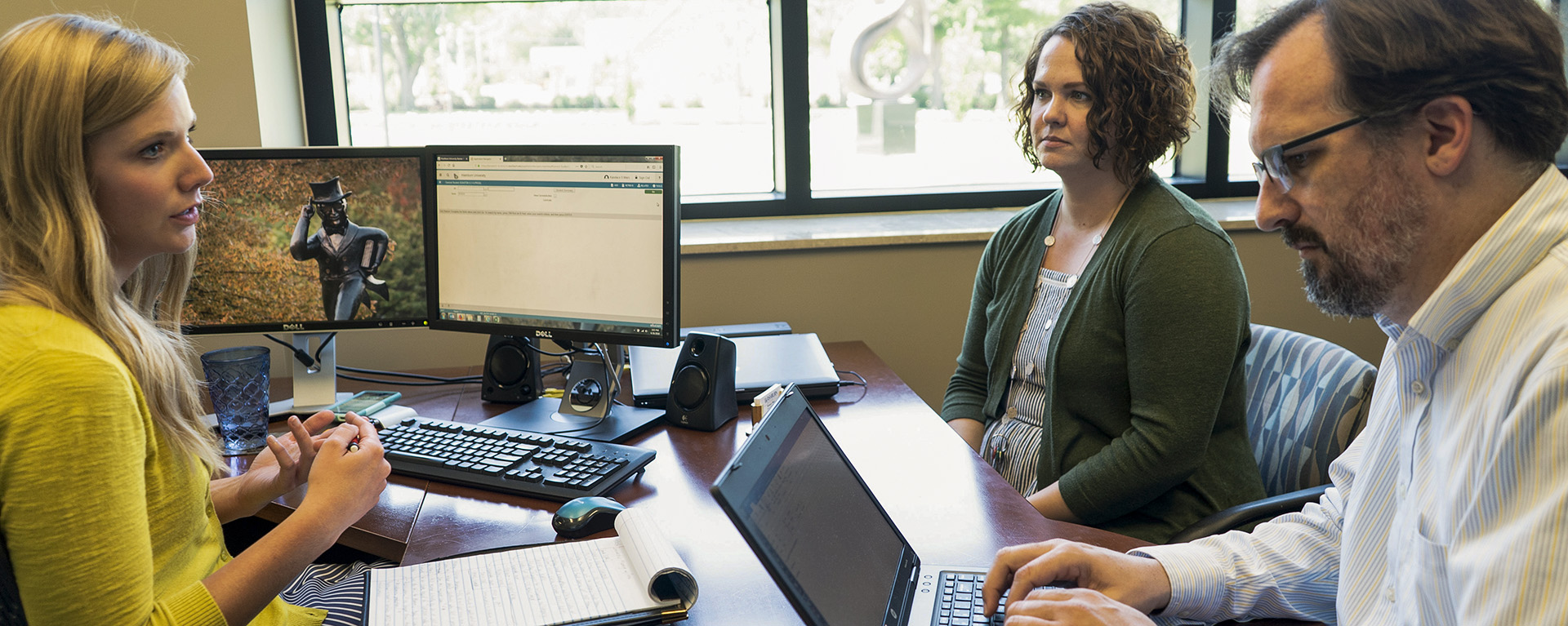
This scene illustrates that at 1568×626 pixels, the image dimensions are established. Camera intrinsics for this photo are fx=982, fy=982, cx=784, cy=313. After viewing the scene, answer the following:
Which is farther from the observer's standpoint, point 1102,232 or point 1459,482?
point 1102,232

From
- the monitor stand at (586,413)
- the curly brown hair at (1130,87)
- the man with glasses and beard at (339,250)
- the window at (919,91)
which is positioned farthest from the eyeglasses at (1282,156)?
the window at (919,91)

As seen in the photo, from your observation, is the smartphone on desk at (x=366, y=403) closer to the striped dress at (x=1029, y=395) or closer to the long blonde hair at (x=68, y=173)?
the long blonde hair at (x=68, y=173)

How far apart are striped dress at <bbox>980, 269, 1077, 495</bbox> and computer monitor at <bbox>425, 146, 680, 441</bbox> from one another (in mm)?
630

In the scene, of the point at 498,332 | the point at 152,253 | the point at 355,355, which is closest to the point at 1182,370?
the point at 498,332

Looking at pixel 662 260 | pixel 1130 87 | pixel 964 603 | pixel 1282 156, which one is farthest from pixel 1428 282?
pixel 662 260

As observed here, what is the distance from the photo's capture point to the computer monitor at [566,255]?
1.56 metres

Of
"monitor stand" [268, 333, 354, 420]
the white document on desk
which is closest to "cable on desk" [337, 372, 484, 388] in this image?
"monitor stand" [268, 333, 354, 420]

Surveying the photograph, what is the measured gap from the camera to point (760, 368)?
1.84m

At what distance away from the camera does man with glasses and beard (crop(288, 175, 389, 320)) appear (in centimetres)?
169

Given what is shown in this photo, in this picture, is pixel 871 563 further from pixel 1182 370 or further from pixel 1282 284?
pixel 1282 284

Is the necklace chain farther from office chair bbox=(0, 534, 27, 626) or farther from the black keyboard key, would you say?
office chair bbox=(0, 534, 27, 626)

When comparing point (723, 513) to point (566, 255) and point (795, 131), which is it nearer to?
point (566, 255)

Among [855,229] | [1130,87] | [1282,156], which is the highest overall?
[1130,87]

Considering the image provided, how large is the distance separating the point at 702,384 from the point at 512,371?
15.4 inches
